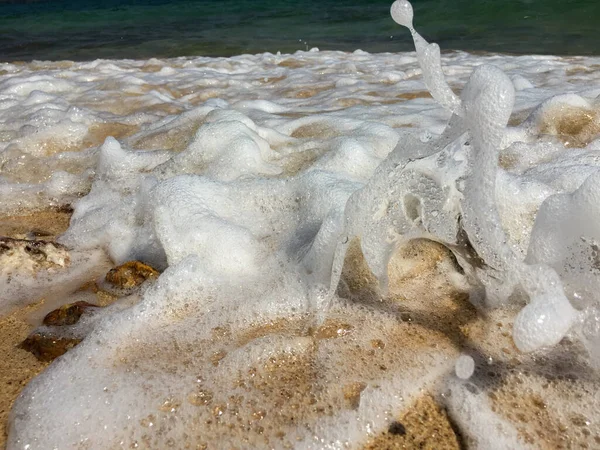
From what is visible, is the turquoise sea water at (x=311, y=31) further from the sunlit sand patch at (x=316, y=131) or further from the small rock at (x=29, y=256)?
the small rock at (x=29, y=256)

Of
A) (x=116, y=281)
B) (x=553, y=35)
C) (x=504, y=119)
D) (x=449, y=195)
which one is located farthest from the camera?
(x=553, y=35)

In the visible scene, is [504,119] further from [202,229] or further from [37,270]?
[37,270]

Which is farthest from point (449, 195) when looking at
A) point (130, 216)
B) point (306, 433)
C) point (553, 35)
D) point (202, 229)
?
point (553, 35)

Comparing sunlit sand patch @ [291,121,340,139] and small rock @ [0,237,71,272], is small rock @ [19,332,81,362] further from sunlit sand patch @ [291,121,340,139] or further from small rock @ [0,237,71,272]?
sunlit sand patch @ [291,121,340,139]

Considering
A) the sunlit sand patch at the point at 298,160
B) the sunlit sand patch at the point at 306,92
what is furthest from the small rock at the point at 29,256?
the sunlit sand patch at the point at 306,92

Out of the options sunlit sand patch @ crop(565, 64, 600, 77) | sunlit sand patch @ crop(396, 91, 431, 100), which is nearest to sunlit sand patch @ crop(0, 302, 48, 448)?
sunlit sand patch @ crop(396, 91, 431, 100)
